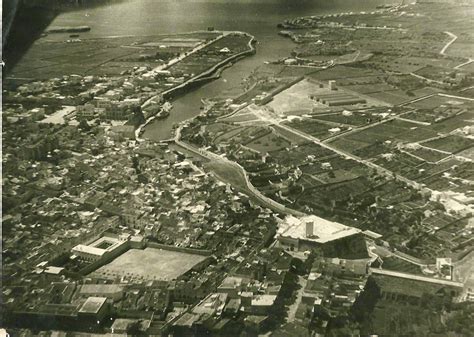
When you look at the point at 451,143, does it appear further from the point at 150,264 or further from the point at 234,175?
the point at 150,264

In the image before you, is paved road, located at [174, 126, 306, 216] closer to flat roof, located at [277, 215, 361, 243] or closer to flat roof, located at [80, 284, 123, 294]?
flat roof, located at [277, 215, 361, 243]

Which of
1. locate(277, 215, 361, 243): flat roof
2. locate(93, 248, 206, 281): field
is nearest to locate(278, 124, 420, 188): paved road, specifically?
locate(277, 215, 361, 243): flat roof

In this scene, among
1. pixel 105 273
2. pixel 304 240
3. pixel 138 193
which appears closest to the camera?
pixel 105 273

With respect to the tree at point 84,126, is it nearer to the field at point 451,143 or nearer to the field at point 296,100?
the field at point 296,100

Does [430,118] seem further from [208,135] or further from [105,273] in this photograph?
[105,273]

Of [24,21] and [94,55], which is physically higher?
[24,21]

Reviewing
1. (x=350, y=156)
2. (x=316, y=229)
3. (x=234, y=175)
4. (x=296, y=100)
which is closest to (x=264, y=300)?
(x=316, y=229)

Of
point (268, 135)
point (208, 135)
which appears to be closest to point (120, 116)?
point (208, 135)

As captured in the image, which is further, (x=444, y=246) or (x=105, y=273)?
(x=444, y=246)
